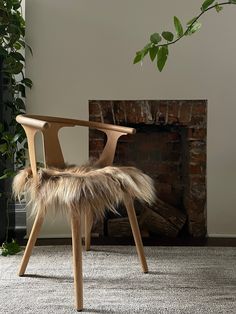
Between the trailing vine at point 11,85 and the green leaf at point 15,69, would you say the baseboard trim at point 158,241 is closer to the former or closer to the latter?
the trailing vine at point 11,85

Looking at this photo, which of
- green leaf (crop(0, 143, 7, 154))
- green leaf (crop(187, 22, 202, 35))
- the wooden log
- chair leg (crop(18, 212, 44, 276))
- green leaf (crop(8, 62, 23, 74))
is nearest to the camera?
green leaf (crop(187, 22, 202, 35))

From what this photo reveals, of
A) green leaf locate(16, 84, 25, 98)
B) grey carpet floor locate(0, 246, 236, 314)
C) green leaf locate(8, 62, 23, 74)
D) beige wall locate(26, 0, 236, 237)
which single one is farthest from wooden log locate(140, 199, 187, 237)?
green leaf locate(8, 62, 23, 74)

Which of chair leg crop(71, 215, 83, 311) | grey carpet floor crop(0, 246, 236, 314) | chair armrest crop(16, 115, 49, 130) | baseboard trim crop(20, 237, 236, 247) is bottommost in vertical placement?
baseboard trim crop(20, 237, 236, 247)

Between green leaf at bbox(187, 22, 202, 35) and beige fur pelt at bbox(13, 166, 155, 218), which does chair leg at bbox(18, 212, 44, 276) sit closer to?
beige fur pelt at bbox(13, 166, 155, 218)

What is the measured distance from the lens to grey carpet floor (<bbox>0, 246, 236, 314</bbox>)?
1.84m

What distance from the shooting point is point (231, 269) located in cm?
228

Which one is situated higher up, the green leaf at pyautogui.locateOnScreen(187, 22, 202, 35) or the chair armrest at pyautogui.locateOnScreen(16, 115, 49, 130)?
the green leaf at pyautogui.locateOnScreen(187, 22, 202, 35)

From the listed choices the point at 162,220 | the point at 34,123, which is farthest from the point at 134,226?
the point at 162,220

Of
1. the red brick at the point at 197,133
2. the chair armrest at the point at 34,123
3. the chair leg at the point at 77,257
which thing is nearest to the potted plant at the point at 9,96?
the chair armrest at the point at 34,123

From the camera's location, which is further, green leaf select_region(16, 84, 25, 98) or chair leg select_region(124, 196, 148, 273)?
green leaf select_region(16, 84, 25, 98)

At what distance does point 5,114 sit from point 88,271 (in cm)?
109

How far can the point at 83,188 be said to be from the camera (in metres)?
1.82

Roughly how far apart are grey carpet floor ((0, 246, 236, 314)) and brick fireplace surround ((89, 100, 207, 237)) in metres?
0.36

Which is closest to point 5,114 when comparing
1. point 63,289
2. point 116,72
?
point 116,72
